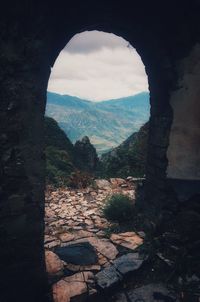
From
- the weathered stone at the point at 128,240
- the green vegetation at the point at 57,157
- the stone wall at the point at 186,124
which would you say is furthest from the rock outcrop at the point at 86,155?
the stone wall at the point at 186,124

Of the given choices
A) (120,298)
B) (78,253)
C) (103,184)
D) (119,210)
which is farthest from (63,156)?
(120,298)

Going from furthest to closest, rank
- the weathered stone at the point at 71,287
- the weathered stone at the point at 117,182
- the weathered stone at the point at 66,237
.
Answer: the weathered stone at the point at 117,182 < the weathered stone at the point at 66,237 < the weathered stone at the point at 71,287

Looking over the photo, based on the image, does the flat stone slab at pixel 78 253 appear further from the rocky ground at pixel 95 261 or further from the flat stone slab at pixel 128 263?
the flat stone slab at pixel 128 263

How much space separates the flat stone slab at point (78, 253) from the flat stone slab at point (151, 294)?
0.82 metres

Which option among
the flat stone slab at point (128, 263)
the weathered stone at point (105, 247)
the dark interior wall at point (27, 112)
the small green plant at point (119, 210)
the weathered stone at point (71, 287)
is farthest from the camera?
the small green plant at point (119, 210)

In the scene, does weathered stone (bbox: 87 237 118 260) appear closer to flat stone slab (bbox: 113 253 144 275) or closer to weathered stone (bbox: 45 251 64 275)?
flat stone slab (bbox: 113 253 144 275)

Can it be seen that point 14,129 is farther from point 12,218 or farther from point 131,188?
point 131,188

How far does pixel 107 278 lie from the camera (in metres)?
4.18

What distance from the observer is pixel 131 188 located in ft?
26.9

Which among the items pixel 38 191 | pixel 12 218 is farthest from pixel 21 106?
pixel 12 218

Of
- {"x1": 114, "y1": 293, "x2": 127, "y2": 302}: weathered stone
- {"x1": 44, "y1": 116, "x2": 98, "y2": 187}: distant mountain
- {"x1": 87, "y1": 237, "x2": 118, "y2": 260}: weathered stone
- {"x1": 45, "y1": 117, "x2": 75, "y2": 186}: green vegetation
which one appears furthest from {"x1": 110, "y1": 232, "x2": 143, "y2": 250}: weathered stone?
{"x1": 44, "y1": 116, "x2": 98, "y2": 187}: distant mountain

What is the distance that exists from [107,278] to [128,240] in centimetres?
115

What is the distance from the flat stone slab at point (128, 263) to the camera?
4.34 metres

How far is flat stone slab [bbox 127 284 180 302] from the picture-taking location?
153 inches
